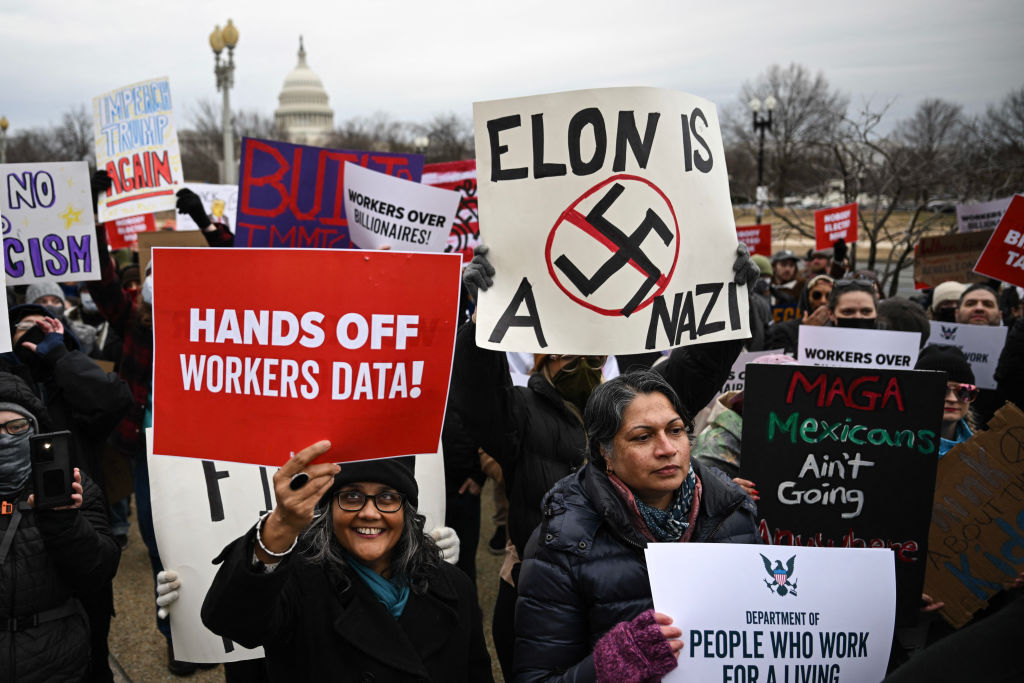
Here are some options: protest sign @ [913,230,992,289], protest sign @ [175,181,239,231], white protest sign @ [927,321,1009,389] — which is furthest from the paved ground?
protest sign @ [913,230,992,289]

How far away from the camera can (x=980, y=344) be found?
6059 mm

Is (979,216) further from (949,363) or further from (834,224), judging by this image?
(949,363)

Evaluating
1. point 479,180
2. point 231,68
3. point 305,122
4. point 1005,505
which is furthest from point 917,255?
point 305,122

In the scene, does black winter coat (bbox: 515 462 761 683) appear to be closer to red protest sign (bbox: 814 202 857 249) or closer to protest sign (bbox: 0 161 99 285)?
protest sign (bbox: 0 161 99 285)

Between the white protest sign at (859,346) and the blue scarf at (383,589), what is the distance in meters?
3.11

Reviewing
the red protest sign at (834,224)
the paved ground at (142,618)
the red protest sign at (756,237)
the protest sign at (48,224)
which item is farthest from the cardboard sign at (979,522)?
the red protest sign at (756,237)

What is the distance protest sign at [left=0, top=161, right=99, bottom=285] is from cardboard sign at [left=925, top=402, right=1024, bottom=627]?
15.9 feet

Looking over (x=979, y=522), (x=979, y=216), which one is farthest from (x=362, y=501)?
(x=979, y=216)

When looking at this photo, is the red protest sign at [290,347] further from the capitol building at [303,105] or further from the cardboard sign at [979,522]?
the capitol building at [303,105]

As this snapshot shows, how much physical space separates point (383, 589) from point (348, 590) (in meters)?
0.11

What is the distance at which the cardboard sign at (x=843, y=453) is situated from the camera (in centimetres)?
309

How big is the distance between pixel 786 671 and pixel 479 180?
1755 mm

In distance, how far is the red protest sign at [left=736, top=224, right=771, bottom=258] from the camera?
11359 mm

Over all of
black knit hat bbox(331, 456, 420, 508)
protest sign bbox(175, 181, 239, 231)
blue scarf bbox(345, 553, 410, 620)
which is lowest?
blue scarf bbox(345, 553, 410, 620)
